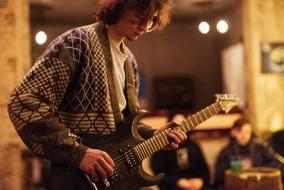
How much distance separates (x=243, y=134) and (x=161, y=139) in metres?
2.66

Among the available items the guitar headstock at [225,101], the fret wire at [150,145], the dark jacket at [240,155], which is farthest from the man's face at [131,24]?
the dark jacket at [240,155]

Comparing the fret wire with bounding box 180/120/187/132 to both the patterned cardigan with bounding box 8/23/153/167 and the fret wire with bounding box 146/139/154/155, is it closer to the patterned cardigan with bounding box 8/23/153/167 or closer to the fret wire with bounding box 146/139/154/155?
the fret wire with bounding box 146/139/154/155

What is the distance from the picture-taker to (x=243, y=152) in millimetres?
4527

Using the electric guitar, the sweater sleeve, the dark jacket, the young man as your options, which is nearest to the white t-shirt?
the young man

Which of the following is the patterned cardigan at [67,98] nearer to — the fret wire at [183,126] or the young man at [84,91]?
the young man at [84,91]

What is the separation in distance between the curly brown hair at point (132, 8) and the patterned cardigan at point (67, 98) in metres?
0.05

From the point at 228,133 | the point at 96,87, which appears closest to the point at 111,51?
the point at 96,87

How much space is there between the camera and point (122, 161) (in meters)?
1.80

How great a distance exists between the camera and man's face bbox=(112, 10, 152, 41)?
180 centimetres

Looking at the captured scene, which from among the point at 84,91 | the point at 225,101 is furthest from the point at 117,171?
the point at 225,101

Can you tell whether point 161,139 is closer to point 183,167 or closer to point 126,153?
point 126,153

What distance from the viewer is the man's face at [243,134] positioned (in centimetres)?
446

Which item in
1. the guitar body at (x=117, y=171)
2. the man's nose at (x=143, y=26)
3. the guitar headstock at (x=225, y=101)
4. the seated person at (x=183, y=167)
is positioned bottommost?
the seated person at (x=183, y=167)

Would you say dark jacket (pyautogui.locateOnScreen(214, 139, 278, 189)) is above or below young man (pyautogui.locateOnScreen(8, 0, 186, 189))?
below
